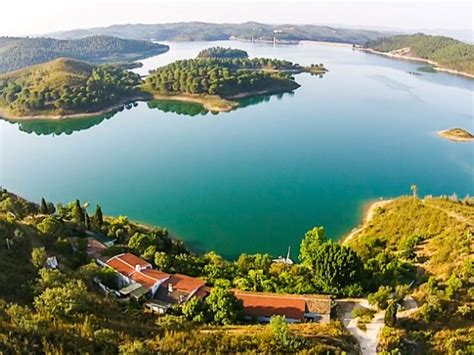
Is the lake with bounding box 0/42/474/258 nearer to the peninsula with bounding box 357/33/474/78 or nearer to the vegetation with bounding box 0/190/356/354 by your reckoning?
the vegetation with bounding box 0/190/356/354

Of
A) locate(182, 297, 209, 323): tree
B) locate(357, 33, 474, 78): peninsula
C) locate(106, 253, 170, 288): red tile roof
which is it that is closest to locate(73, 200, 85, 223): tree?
locate(106, 253, 170, 288): red tile roof

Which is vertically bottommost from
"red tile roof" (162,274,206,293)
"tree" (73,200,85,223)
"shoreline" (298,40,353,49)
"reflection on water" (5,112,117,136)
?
"red tile roof" (162,274,206,293)

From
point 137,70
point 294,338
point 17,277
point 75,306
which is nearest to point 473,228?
point 294,338

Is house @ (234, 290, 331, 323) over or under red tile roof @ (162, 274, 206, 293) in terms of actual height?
under

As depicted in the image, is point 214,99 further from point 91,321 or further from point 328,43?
point 328,43

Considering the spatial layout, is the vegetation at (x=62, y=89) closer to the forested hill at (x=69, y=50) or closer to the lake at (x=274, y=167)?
the lake at (x=274, y=167)

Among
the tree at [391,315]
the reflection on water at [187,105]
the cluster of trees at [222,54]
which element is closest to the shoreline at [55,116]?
the reflection on water at [187,105]
